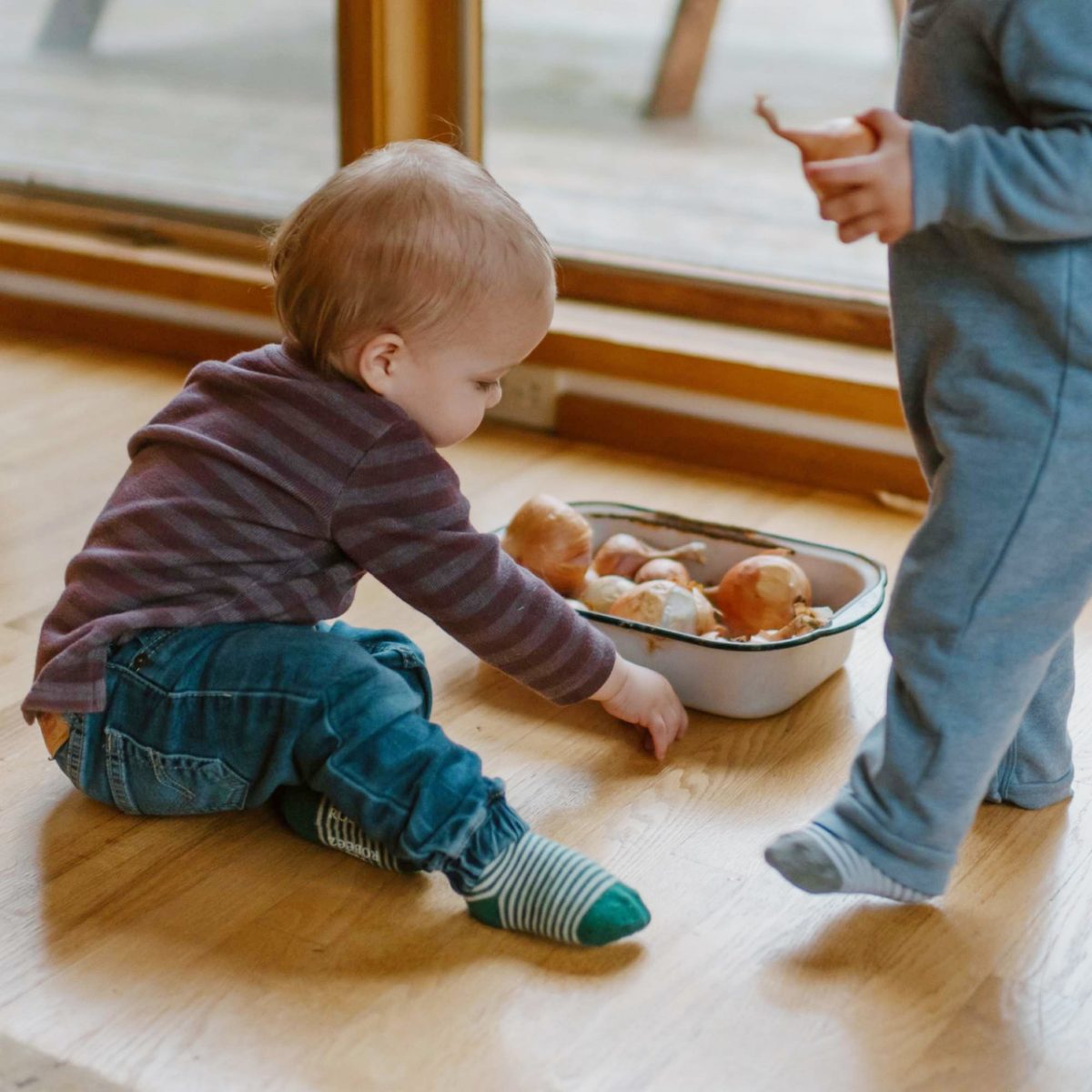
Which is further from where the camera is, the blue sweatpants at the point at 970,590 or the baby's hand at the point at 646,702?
the baby's hand at the point at 646,702

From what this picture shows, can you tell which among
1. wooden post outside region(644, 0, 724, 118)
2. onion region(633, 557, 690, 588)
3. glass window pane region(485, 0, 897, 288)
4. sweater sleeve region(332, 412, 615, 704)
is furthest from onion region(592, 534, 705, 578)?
wooden post outside region(644, 0, 724, 118)

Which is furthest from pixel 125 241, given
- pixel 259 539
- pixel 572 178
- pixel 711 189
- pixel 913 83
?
pixel 913 83

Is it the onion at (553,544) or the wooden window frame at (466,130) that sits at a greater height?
the wooden window frame at (466,130)

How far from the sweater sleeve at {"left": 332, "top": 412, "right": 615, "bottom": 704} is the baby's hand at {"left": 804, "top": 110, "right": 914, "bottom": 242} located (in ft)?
1.13

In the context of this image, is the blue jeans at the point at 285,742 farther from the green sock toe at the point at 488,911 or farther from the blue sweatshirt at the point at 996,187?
the blue sweatshirt at the point at 996,187

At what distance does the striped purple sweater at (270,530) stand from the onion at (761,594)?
0.30m

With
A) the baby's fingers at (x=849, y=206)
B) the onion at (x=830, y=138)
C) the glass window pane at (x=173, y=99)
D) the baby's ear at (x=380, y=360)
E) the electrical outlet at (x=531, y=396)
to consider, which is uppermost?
the onion at (x=830, y=138)

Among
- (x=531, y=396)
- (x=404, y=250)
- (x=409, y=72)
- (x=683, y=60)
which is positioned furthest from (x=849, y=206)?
(x=683, y=60)

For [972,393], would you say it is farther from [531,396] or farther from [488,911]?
[531,396]

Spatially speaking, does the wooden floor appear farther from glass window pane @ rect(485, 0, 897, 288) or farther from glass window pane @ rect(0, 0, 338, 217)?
glass window pane @ rect(0, 0, 338, 217)

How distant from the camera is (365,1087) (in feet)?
2.92

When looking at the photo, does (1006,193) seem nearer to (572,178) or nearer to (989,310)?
(989,310)

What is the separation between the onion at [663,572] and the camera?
56.4 inches

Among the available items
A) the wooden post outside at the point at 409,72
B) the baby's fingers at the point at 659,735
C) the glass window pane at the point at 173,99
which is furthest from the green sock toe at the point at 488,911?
the glass window pane at the point at 173,99
